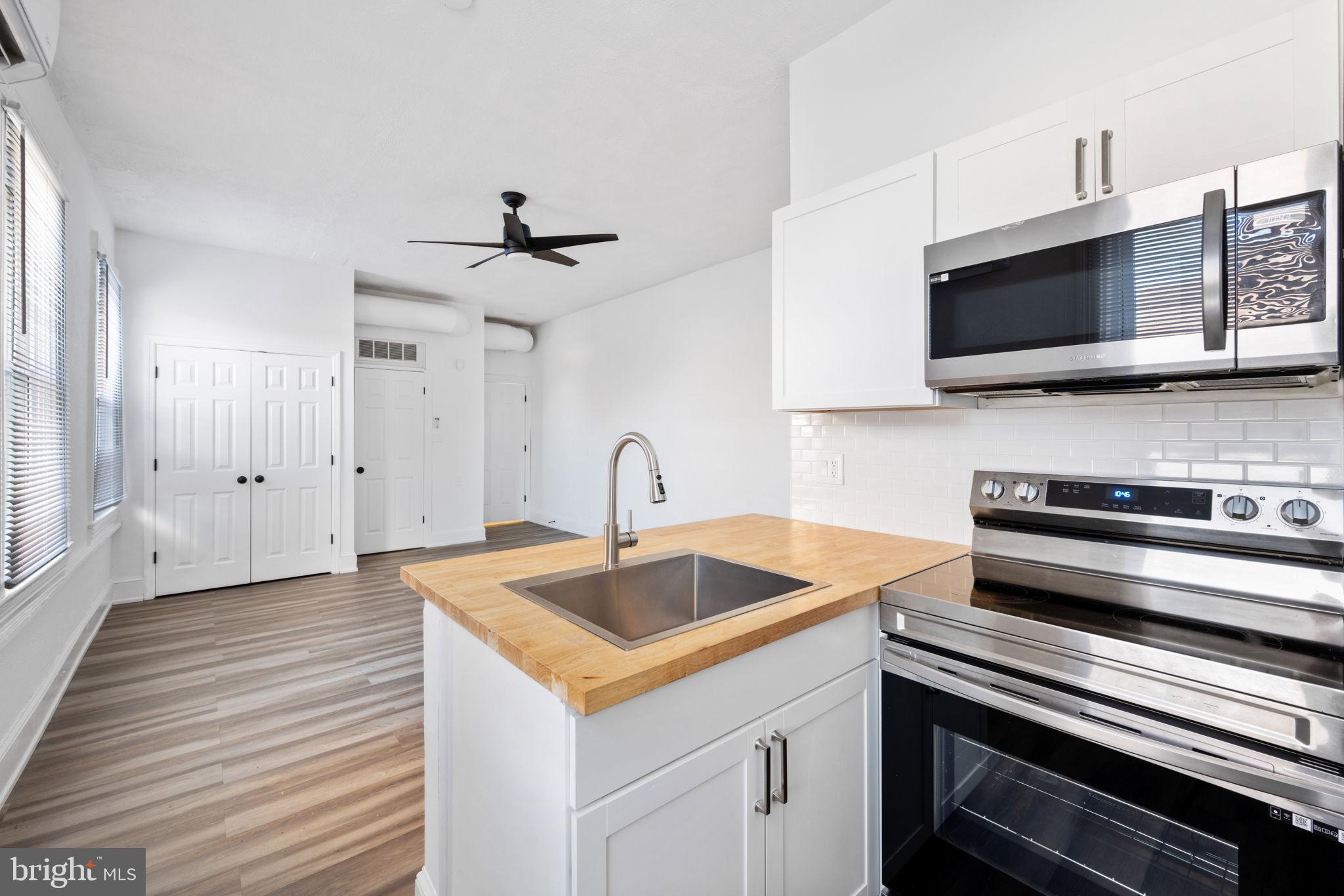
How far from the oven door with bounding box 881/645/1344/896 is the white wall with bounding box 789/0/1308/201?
5.46 ft

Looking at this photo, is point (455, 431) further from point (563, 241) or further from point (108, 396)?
point (563, 241)

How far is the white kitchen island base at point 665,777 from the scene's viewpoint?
92cm

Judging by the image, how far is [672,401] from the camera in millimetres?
5801

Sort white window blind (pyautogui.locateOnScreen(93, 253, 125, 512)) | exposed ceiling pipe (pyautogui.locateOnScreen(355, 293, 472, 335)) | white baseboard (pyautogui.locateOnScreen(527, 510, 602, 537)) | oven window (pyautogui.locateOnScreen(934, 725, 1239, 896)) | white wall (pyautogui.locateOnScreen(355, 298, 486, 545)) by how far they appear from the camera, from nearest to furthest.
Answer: oven window (pyautogui.locateOnScreen(934, 725, 1239, 896)), white window blind (pyautogui.locateOnScreen(93, 253, 125, 512)), exposed ceiling pipe (pyautogui.locateOnScreen(355, 293, 472, 335)), white wall (pyautogui.locateOnScreen(355, 298, 486, 545)), white baseboard (pyautogui.locateOnScreen(527, 510, 602, 537))

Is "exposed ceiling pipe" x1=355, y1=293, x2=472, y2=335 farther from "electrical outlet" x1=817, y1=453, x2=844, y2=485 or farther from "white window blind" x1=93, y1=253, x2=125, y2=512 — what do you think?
"electrical outlet" x1=817, y1=453, x2=844, y2=485

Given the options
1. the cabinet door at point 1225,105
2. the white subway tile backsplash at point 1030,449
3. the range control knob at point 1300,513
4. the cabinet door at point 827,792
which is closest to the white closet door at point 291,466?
the white subway tile backsplash at point 1030,449

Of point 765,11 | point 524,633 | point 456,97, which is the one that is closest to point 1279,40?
point 765,11

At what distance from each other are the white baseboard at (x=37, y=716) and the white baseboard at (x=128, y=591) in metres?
0.87

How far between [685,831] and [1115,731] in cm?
81

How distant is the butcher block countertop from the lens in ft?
3.05

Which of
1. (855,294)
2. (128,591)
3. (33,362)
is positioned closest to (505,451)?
(128,591)

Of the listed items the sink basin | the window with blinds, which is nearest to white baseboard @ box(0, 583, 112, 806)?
the window with blinds

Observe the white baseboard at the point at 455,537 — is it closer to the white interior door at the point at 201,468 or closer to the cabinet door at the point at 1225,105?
the white interior door at the point at 201,468

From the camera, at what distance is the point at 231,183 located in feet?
11.6
